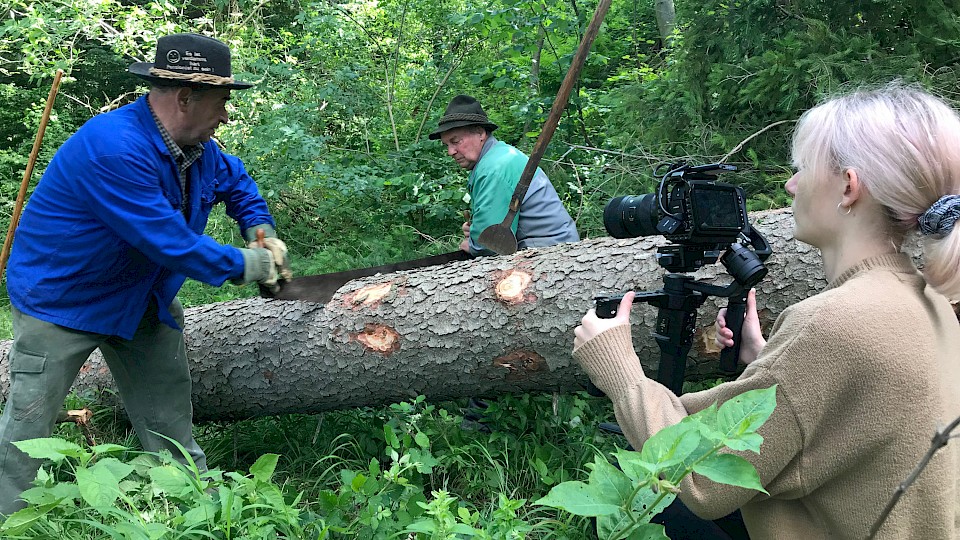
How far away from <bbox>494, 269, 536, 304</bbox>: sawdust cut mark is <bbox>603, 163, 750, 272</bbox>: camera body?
1.09 metres

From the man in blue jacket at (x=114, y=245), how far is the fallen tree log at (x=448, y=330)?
1.37 feet

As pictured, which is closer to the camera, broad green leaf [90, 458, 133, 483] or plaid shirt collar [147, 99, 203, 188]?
broad green leaf [90, 458, 133, 483]

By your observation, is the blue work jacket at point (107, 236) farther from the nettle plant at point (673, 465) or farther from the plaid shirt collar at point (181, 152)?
the nettle plant at point (673, 465)

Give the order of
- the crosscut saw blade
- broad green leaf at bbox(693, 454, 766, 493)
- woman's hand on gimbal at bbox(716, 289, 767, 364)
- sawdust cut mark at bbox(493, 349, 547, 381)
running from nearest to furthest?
1. broad green leaf at bbox(693, 454, 766, 493)
2. woman's hand on gimbal at bbox(716, 289, 767, 364)
3. sawdust cut mark at bbox(493, 349, 547, 381)
4. the crosscut saw blade

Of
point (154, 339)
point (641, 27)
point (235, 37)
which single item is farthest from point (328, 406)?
point (641, 27)

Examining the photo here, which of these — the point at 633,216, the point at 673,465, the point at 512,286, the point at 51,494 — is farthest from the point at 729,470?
the point at 512,286

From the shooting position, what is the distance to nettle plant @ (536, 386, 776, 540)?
1.32 metres

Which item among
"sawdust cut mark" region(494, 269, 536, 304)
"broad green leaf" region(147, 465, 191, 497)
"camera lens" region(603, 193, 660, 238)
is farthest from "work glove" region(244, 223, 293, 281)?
"camera lens" region(603, 193, 660, 238)

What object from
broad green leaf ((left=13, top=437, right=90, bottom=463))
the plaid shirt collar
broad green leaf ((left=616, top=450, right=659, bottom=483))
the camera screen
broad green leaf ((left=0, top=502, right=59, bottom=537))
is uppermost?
the plaid shirt collar

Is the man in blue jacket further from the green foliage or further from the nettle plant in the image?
the nettle plant

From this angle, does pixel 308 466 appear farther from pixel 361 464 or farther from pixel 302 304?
pixel 302 304

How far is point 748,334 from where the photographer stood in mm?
2236

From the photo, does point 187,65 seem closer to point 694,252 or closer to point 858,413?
point 694,252

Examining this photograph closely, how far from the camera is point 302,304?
354 centimetres
